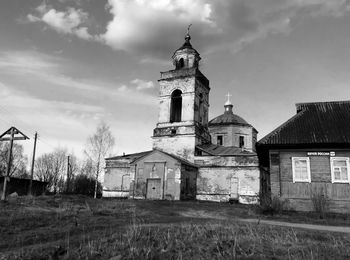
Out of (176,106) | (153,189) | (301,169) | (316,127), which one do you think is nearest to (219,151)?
(176,106)

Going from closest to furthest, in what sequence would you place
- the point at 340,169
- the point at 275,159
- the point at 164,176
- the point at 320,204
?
the point at 320,204 → the point at 340,169 → the point at 275,159 → the point at 164,176

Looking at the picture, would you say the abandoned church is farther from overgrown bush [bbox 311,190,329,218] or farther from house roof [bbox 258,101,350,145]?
overgrown bush [bbox 311,190,329,218]

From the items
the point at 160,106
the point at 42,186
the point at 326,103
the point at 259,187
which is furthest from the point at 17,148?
the point at 326,103

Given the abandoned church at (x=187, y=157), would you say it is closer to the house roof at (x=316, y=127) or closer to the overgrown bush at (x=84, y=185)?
the house roof at (x=316, y=127)

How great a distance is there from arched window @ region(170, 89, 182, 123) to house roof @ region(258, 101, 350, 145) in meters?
15.5

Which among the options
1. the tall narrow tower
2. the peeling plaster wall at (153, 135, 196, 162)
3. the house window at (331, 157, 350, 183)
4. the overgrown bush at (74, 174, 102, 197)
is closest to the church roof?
the tall narrow tower

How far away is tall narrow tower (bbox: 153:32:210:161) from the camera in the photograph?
33094 millimetres

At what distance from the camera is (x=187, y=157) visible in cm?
3278

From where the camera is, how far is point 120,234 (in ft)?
27.7

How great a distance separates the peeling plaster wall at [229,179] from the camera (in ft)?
98.2

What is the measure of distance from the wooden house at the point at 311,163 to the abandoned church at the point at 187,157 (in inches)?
412

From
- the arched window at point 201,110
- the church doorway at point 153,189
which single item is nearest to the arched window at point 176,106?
the arched window at point 201,110

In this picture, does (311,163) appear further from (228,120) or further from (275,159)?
(228,120)

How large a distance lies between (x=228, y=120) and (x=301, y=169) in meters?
21.6
